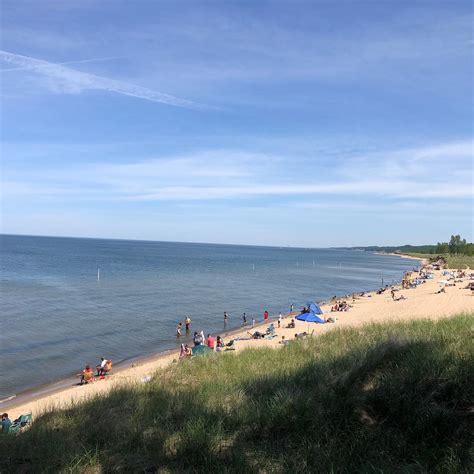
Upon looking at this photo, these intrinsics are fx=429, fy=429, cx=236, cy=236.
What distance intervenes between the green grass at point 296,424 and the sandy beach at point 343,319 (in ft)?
23.0

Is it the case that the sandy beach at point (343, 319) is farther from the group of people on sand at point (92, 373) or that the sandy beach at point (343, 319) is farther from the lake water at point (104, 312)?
the lake water at point (104, 312)

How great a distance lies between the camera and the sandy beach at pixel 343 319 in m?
15.8

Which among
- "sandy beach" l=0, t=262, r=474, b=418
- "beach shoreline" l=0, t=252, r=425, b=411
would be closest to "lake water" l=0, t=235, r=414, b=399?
"beach shoreline" l=0, t=252, r=425, b=411

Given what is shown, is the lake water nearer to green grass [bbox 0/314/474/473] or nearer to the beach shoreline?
the beach shoreline

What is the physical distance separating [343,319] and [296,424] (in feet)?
91.6

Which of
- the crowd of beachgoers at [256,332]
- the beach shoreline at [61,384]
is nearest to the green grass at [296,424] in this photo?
the crowd of beachgoers at [256,332]

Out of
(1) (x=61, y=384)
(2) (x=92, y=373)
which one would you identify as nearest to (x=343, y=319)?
(2) (x=92, y=373)

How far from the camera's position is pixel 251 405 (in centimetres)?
628

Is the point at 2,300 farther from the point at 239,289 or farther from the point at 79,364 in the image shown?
the point at 239,289

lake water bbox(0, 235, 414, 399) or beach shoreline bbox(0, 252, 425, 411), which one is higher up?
lake water bbox(0, 235, 414, 399)

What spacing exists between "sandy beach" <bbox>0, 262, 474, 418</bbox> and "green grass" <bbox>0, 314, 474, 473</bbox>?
702 centimetres

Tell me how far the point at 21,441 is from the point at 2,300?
36.9 meters

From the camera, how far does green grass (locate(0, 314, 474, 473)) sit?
15.6ft

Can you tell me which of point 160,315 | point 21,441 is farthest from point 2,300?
point 21,441
